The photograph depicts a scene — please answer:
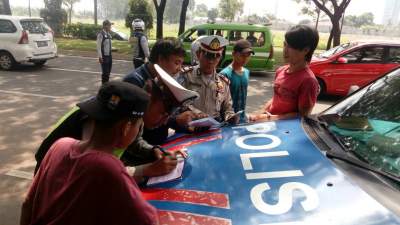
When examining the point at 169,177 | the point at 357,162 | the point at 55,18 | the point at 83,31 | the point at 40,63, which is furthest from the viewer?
the point at 55,18

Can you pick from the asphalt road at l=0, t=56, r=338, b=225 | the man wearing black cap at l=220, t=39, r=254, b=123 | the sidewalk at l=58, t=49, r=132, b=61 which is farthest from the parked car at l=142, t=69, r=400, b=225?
the sidewalk at l=58, t=49, r=132, b=61

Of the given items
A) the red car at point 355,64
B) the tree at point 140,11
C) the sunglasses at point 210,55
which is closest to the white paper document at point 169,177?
the sunglasses at point 210,55

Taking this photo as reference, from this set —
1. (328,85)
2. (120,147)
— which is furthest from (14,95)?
(120,147)

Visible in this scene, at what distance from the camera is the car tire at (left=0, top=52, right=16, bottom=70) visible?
36.3ft

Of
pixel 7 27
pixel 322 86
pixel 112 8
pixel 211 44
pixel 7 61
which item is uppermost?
pixel 112 8

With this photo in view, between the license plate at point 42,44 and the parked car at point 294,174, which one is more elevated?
the license plate at point 42,44

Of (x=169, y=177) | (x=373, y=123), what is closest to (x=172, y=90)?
(x=169, y=177)

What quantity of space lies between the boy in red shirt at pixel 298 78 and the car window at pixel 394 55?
6.78 m

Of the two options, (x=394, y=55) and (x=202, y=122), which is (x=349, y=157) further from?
(x=394, y=55)

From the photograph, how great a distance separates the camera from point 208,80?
10.3ft

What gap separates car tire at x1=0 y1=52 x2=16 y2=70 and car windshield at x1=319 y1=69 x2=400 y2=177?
10633 mm

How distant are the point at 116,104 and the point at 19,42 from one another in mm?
10948

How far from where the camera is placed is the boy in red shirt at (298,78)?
276 centimetres

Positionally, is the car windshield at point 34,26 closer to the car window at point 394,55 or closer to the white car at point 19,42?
the white car at point 19,42
